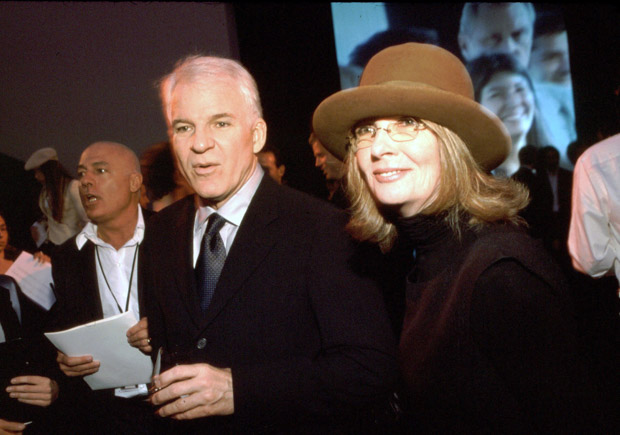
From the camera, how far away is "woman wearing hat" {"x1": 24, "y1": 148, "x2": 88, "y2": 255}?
378cm

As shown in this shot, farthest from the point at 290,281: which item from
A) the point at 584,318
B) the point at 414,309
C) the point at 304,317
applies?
the point at 584,318

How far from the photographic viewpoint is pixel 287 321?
5.21 feet

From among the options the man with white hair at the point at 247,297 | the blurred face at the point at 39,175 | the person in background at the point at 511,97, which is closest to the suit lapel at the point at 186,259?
the man with white hair at the point at 247,297

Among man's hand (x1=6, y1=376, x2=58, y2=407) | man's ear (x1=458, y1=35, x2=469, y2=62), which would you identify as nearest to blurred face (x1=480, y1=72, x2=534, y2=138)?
man's ear (x1=458, y1=35, x2=469, y2=62)

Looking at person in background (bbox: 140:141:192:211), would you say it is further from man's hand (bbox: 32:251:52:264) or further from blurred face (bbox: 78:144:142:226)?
man's hand (bbox: 32:251:52:264)

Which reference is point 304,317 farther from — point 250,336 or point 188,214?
point 188,214

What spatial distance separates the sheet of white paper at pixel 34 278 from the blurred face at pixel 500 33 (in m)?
6.73

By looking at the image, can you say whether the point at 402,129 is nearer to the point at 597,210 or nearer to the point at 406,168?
the point at 406,168

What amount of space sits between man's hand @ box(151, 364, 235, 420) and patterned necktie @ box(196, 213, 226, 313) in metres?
0.33

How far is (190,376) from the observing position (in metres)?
1.35

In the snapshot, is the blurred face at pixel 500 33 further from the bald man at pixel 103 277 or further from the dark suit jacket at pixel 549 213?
the bald man at pixel 103 277

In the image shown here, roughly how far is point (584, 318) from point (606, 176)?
10.8 ft

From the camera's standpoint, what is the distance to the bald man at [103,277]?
2.41m

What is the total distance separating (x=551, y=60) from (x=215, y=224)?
774 centimetres
